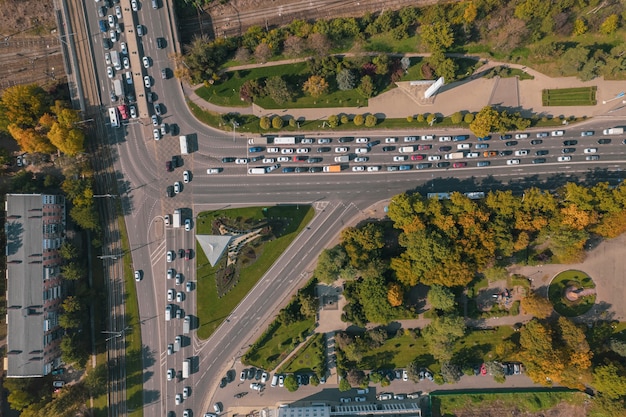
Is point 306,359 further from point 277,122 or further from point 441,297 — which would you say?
point 277,122

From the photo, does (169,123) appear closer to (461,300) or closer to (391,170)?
(391,170)

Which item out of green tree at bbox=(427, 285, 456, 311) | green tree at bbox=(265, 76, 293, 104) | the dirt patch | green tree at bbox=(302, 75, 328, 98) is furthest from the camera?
the dirt patch

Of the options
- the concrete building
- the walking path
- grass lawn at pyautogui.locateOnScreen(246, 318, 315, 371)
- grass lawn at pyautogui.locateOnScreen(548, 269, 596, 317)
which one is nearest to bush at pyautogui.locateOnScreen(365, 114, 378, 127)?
the walking path

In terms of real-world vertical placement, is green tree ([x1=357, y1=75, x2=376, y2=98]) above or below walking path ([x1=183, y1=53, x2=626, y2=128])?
above

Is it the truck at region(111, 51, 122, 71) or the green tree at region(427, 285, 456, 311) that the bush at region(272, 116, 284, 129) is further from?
the green tree at region(427, 285, 456, 311)

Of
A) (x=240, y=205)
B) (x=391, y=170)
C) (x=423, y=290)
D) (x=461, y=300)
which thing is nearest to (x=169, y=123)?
(x=240, y=205)

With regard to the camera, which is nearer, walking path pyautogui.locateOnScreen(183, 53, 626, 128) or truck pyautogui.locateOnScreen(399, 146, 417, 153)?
truck pyautogui.locateOnScreen(399, 146, 417, 153)
